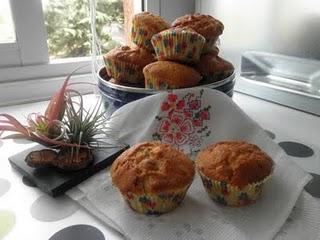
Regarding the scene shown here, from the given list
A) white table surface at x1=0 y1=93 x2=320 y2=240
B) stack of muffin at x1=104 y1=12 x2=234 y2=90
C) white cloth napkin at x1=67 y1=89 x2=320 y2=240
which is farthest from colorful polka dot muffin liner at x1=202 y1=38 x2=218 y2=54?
white table surface at x1=0 y1=93 x2=320 y2=240

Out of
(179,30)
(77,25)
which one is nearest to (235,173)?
(179,30)

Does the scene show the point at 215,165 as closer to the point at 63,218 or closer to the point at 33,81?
the point at 63,218

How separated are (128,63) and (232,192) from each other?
0.30m

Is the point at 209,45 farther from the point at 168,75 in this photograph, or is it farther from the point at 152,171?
the point at 152,171

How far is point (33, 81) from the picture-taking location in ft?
2.84

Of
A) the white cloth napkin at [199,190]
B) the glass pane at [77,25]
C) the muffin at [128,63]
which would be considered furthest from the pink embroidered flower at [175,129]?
the glass pane at [77,25]

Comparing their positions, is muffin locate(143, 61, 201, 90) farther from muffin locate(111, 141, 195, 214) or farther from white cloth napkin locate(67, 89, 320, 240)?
muffin locate(111, 141, 195, 214)

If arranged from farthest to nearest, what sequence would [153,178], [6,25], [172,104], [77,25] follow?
[77,25]
[6,25]
[172,104]
[153,178]

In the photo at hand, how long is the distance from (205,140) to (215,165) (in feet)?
0.44

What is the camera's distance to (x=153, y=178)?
41 centimetres

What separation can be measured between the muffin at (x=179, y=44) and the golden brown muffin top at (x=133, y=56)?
35mm

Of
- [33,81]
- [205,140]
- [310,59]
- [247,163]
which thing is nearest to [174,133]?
[205,140]

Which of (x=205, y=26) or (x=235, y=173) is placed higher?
(x=205, y=26)

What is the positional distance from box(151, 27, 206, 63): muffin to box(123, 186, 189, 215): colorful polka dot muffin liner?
249mm
